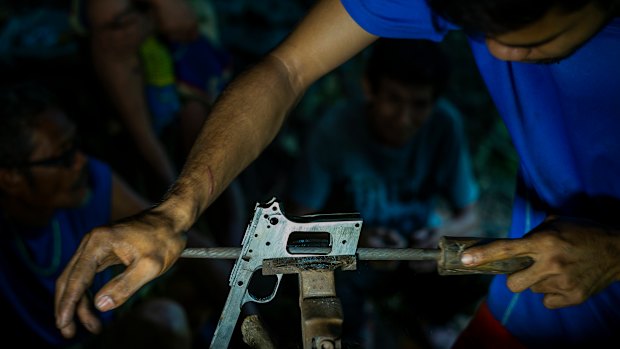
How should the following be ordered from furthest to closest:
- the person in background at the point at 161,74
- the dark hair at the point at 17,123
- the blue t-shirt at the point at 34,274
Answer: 1. the person in background at the point at 161,74
2. the blue t-shirt at the point at 34,274
3. the dark hair at the point at 17,123

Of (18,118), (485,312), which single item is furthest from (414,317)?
(18,118)

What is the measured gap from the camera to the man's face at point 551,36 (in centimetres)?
144

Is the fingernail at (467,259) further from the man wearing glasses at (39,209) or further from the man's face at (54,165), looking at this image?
the man's face at (54,165)

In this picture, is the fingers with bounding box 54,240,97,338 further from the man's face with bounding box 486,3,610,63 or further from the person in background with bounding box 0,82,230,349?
the person in background with bounding box 0,82,230,349

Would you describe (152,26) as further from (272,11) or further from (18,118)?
(272,11)

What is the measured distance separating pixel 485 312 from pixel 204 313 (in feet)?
5.85

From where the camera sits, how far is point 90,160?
3.01m

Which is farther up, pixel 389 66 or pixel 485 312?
pixel 389 66

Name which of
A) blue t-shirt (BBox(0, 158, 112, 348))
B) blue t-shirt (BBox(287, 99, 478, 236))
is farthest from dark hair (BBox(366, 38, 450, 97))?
blue t-shirt (BBox(0, 158, 112, 348))

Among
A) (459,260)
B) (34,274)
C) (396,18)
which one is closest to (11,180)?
(34,274)

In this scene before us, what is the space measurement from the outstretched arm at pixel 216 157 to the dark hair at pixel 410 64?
1.64m

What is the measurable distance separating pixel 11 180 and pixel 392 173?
2.13 meters

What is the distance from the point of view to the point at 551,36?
1475mm

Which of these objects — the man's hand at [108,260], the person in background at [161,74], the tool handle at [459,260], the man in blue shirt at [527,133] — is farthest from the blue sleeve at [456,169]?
the man's hand at [108,260]
